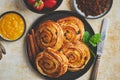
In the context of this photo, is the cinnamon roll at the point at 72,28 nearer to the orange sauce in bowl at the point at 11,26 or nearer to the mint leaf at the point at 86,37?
the mint leaf at the point at 86,37

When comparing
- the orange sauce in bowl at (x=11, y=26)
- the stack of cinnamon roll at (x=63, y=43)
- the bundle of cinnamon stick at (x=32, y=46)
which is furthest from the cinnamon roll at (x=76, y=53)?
the orange sauce in bowl at (x=11, y=26)

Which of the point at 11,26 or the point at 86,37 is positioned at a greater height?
the point at 11,26

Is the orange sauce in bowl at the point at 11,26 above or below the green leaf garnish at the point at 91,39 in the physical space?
above

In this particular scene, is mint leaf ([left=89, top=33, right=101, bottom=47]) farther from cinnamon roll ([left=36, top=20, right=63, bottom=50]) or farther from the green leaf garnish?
cinnamon roll ([left=36, top=20, right=63, bottom=50])

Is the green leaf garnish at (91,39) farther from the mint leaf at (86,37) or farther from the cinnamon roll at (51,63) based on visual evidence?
the cinnamon roll at (51,63)

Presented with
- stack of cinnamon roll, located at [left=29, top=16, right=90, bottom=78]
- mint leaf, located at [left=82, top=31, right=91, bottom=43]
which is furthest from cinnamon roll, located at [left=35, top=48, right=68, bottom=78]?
mint leaf, located at [left=82, top=31, right=91, bottom=43]

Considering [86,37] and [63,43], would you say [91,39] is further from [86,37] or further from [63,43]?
[63,43]

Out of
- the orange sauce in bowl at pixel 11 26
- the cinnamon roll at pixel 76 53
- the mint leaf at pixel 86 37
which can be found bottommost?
the cinnamon roll at pixel 76 53

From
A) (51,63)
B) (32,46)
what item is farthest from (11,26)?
(51,63)
